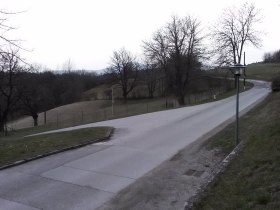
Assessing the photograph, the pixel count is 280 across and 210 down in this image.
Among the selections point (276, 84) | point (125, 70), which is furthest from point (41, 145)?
point (125, 70)

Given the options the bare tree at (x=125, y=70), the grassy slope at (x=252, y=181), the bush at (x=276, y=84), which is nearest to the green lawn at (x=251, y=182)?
the grassy slope at (x=252, y=181)

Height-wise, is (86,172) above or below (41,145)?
below

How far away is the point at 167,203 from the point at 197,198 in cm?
164

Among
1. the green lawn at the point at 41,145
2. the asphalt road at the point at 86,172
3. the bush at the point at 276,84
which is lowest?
the asphalt road at the point at 86,172

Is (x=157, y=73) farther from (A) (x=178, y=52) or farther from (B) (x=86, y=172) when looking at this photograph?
(B) (x=86, y=172)

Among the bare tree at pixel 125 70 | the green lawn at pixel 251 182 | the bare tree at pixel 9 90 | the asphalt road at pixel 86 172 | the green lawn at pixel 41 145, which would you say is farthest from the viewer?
the bare tree at pixel 125 70

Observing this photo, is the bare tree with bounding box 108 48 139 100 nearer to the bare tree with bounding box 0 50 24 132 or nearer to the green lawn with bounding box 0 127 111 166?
the bare tree with bounding box 0 50 24 132

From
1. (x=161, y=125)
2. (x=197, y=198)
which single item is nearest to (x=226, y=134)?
(x=161, y=125)

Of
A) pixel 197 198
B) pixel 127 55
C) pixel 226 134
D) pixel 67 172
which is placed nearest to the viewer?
pixel 197 198

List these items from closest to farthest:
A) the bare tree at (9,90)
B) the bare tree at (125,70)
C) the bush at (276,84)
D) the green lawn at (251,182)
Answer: the green lawn at (251,182), the bush at (276,84), the bare tree at (9,90), the bare tree at (125,70)

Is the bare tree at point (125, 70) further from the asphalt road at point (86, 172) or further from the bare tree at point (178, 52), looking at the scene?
the asphalt road at point (86, 172)

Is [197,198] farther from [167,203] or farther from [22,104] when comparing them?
[22,104]

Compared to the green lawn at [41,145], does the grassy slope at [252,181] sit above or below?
above

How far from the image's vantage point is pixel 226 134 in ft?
58.4
